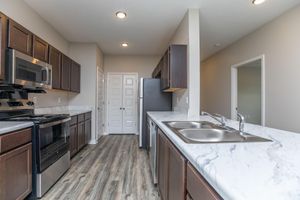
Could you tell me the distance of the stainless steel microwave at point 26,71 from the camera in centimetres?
210

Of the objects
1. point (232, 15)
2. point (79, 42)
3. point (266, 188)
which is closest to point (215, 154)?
point (266, 188)

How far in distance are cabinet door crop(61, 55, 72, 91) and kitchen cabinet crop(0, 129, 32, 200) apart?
1879 mm

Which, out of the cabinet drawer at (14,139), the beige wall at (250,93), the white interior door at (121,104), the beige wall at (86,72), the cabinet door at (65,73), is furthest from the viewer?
the white interior door at (121,104)

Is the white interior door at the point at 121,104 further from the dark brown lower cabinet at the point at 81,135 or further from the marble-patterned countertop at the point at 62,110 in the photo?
the dark brown lower cabinet at the point at 81,135

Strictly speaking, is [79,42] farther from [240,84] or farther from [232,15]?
[240,84]

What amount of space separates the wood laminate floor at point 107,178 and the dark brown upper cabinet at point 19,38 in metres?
1.81

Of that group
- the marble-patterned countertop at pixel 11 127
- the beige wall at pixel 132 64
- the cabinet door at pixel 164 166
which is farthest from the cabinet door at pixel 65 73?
the cabinet door at pixel 164 166

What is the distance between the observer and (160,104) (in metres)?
4.54

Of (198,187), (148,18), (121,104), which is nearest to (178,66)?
(148,18)

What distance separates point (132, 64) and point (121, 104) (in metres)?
1.36

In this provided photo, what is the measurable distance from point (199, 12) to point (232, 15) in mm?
622

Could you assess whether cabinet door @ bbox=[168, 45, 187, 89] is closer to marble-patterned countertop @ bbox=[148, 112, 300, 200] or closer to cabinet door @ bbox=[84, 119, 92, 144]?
marble-patterned countertop @ bbox=[148, 112, 300, 200]

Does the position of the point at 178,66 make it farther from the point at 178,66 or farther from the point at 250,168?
the point at 250,168

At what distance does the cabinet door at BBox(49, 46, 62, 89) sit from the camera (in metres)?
3.24
